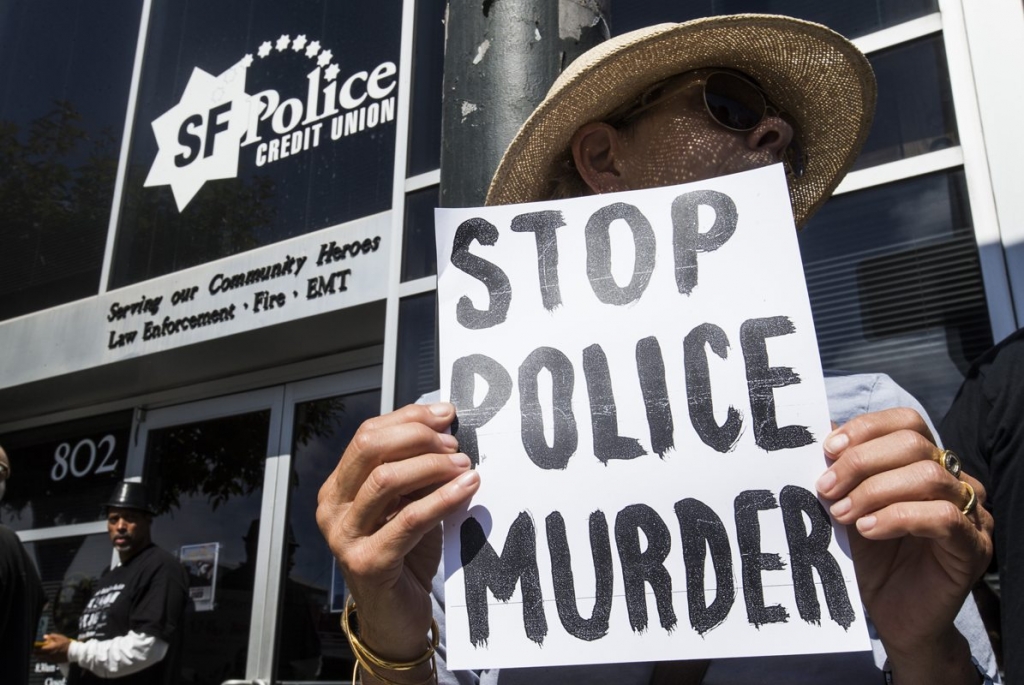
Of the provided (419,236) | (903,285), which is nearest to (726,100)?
(903,285)

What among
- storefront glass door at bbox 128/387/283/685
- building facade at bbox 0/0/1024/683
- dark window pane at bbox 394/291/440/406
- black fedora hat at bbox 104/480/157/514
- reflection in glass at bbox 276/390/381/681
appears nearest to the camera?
building facade at bbox 0/0/1024/683

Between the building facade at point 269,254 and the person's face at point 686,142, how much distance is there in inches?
67.4

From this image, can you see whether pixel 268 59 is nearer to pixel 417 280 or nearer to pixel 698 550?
pixel 417 280

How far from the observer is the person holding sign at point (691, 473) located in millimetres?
863

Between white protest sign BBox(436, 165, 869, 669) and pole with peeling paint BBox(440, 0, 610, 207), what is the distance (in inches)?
A: 19.2

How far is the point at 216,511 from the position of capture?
5.11 meters

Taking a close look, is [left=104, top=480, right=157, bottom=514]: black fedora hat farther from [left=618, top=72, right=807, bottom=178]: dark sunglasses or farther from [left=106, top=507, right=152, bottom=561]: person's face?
[left=618, top=72, right=807, bottom=178]: dark sunglasses

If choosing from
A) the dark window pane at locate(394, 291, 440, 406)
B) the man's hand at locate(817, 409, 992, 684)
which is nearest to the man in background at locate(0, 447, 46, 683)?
the dark window pane at locate(394, 291, 440, 406)

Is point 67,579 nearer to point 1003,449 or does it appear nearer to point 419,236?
point 419,236

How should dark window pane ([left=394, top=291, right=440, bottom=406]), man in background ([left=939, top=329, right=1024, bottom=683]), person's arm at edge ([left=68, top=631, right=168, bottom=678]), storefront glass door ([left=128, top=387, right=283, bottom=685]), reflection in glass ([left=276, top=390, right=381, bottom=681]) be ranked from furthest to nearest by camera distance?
storefront glass door ([left=128, top=387, right=283, bottom=685]) < reflection in glass ([left=276, top=390, right=381, bottom=681]) < person's arm at edge ([left=68, top=631, right=168, bottom=678]) < dark window pane ([left=394, top=291, right=440, bottom=406]) < man in background ([left=939, top=329, right=1024, bottom=683])

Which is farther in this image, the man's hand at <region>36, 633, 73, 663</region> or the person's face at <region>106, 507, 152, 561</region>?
the person's face at <region>106, 507, 152, 561</region>

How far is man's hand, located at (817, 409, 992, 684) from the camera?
83cm

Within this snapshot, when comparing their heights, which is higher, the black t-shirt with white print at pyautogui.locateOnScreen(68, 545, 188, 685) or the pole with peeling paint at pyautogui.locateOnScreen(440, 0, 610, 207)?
the pole with peeling paint at pyautogui.locateOnScreen(440, 0, 610, 207)

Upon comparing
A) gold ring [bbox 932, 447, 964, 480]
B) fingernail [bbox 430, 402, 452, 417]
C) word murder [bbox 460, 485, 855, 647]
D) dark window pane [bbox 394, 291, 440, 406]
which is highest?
dark window pane [bbox 394, 291, 440, 406]
